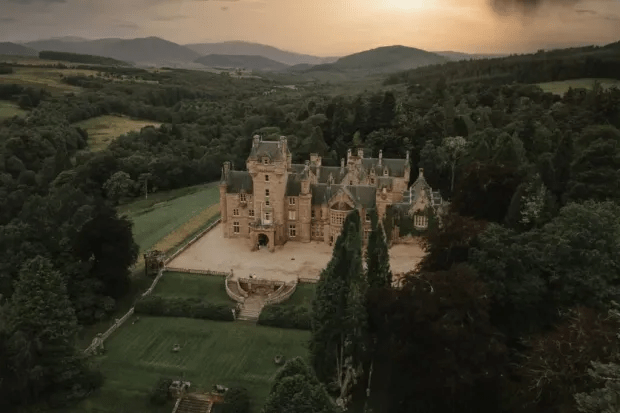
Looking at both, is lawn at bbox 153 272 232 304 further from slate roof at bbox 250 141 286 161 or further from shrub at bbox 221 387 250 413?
shrub at bbox 221 387 250 413

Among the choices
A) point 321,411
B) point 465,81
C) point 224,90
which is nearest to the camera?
point 321,411

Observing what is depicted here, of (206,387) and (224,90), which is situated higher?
(224,90)

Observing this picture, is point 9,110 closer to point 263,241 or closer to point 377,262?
point 263,241

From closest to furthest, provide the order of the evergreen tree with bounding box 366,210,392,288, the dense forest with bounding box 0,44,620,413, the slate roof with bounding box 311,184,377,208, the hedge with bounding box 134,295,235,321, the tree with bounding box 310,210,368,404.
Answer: the dense forest with bounding box 0,44,620,413
the tree with bounding box 310,210,368,404
the evergreen tree with bounding box 366,210,392,288
the hedge with bounding box 134,295,235,321
the slate roof with bounding box 311,184,377,208

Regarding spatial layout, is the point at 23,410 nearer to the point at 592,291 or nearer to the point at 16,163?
the point at 592,291

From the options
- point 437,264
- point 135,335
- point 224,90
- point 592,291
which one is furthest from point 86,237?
point 224,90

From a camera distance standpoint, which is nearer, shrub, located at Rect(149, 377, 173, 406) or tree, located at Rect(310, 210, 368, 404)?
tree, located at Rect(310, 210, 368, 404)

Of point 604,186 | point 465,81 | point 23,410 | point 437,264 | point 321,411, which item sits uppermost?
point 465,81

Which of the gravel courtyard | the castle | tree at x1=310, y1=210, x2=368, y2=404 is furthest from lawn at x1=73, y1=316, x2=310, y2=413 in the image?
the castle
